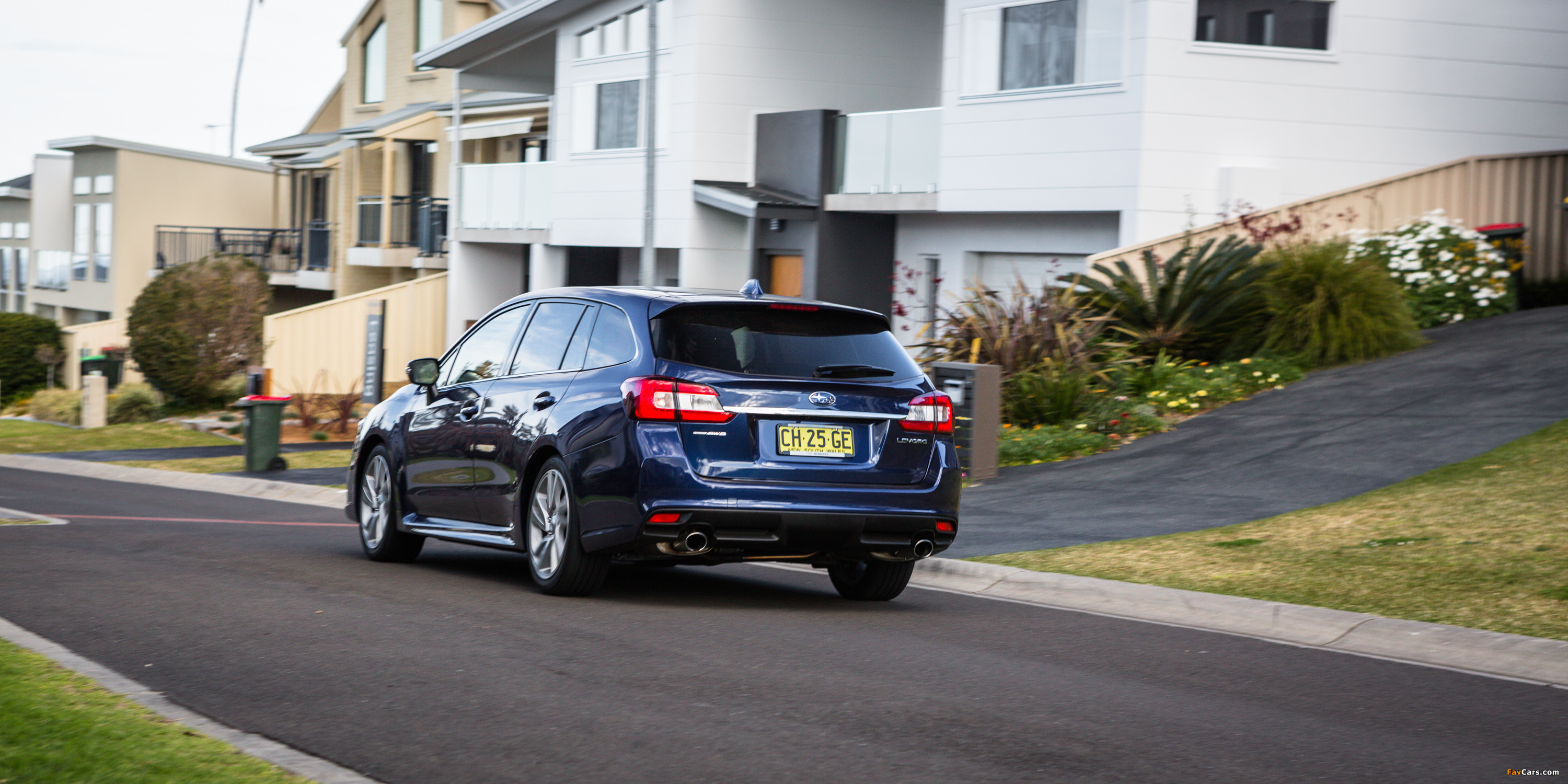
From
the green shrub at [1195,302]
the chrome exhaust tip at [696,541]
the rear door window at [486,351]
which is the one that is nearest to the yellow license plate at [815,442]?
the chrome exhaust tip at [696,541]

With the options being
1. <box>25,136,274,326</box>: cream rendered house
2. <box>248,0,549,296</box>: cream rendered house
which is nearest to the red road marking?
<box>248,0,549,296</box>: cream rendered house

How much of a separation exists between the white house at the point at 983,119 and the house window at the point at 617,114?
5cm

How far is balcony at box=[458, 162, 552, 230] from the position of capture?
32875 millimetres

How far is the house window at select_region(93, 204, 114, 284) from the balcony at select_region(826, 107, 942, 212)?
104 ft

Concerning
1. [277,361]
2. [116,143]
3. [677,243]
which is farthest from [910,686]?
[116,143]

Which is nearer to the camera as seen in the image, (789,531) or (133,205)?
(789,531)

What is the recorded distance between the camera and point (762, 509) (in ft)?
26.5

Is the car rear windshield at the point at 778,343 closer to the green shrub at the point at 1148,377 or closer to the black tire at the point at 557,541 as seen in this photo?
the black tire at the point at 557,541

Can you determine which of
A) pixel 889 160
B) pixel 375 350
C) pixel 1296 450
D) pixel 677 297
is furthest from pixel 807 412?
pixel 375 350

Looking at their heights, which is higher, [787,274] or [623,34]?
[623,34]

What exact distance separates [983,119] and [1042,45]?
4.24 feet

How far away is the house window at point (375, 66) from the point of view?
4575cm

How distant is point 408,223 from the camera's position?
4056 centimetres

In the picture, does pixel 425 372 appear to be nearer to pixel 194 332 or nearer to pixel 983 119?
pixel 983 119
